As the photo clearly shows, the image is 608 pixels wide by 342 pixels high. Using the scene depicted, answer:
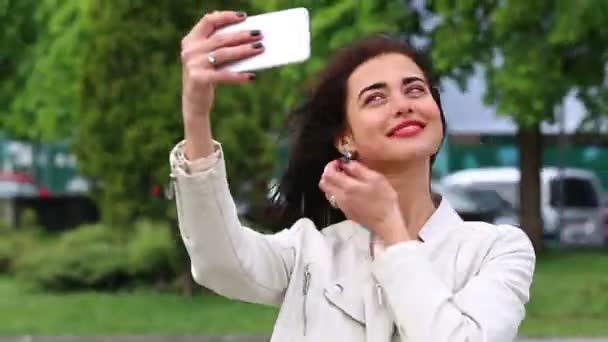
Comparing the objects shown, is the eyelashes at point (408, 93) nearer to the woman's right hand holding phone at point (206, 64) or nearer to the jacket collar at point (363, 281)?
the jacket collar at point (363, 281)

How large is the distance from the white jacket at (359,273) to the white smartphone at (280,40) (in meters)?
0.25

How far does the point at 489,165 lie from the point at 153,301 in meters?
18.5

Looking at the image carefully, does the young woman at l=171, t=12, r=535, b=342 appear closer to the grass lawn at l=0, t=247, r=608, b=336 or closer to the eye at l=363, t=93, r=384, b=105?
the eye at l=363, t=93, r=384, b=105

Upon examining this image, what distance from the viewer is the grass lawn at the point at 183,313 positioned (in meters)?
11.8

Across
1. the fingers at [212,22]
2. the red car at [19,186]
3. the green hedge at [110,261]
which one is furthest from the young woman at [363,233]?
the red car at [19,186]

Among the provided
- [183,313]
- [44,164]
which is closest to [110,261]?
[183,313]

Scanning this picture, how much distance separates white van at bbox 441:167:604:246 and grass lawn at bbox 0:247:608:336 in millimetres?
8747

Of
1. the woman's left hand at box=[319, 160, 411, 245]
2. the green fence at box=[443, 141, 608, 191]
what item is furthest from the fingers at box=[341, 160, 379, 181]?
the green fence at box=[443, 141, 608, 191]

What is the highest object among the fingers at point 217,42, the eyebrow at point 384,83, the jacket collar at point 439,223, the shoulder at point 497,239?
the fingers at point 217,42

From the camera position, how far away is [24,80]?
18.2 meters

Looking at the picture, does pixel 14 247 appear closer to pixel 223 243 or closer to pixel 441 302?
pixel 223 243

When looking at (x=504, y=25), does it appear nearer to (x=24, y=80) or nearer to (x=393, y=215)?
(x=24, y=80)

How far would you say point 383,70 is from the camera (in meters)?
2.35

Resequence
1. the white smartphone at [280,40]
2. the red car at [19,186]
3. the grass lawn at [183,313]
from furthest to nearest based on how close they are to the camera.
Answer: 1. the red car at [19,186]
2. the grass lawn at [183,313]
3. the white smartphone at [280,40]
